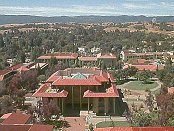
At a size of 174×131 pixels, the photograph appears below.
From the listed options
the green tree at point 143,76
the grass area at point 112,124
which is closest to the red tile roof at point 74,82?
the grass area at point 112,124

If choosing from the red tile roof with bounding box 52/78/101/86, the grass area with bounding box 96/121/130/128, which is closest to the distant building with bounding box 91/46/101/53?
the red tile roof with bounding box 52/78/101/86

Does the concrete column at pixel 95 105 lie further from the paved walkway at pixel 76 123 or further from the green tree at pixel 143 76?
the green tree at pixel 143 76

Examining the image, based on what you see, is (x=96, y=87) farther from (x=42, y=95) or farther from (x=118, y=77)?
(x=118, y=77)

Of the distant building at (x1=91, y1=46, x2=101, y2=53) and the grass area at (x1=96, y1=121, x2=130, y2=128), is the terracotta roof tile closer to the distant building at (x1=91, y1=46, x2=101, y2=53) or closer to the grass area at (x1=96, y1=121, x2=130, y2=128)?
the grass area at (x1=96, y1=121, x2=130, y2=128)

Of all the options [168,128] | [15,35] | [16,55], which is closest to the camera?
[168,128]

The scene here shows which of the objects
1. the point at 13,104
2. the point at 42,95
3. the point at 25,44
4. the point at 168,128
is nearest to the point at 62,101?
the point at 42,95

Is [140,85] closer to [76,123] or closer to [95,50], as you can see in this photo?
[76,123]
